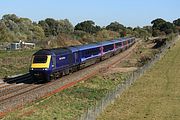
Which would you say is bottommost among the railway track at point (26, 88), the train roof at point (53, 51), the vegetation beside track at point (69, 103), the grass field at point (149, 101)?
the grass field at point (149, 101)

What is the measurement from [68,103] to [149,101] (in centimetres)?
613

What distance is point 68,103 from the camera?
29.6 metres

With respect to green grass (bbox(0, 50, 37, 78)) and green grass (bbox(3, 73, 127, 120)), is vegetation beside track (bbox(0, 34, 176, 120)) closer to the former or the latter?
green grass (bbox(3, 73, 127, 120))

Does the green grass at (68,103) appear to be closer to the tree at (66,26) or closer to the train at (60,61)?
the train at (60,61)

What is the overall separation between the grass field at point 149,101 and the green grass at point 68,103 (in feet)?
6.07

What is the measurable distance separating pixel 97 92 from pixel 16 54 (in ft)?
106

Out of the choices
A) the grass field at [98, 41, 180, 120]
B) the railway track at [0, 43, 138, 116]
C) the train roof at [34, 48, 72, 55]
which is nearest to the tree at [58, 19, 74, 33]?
the train roof at [34, 48, 72, 55]

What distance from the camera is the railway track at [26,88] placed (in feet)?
96.1

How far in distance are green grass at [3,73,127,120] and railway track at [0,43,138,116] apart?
39.7 inches

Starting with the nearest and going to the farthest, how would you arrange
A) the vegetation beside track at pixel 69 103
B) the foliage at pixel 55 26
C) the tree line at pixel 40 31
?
1. the vegetation beside track at pixel 69 103
2. the tree line at pixel 40 31
3. the foliage at pixel 55 26

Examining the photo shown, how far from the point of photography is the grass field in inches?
1038

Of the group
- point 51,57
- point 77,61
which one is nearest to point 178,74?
point 77,61

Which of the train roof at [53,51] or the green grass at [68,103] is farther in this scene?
the train roof at [53,51]

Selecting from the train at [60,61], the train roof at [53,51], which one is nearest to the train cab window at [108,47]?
the train at [60,61]
